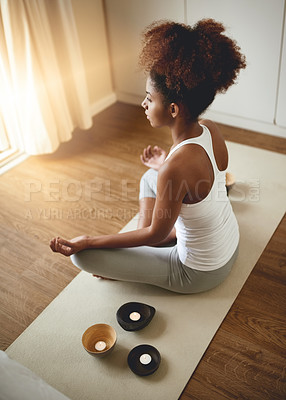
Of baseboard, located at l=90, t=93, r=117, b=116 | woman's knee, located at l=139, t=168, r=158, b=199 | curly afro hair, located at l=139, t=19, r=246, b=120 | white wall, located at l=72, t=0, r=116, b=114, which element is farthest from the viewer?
baseboard, located at l=90, t=93, r=117, b=116

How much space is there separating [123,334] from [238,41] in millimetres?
→ 1916

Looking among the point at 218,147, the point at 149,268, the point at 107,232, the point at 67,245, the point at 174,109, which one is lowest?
the point at 107,232

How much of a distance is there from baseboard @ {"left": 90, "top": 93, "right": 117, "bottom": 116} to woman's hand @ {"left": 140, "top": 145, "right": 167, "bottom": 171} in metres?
1.37

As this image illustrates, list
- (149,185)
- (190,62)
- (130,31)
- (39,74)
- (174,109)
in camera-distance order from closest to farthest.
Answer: (190,62), (174,109), (149,185), (39,74), (130,31)

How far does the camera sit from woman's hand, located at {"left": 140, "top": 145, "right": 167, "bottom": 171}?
2053mm

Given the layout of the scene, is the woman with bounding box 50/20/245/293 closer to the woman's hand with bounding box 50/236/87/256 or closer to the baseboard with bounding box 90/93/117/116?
the woman's hand with bounding box 50/236/87/256

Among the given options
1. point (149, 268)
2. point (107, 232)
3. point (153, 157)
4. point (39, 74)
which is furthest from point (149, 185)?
point (39, 74)

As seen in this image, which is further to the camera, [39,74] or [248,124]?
[248,124]

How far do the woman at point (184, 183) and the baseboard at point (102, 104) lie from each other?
1.59 m

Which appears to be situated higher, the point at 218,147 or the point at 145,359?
the point at 218,147

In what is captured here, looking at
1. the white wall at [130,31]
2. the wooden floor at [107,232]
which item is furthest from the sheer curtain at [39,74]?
the white wall at [130,31]

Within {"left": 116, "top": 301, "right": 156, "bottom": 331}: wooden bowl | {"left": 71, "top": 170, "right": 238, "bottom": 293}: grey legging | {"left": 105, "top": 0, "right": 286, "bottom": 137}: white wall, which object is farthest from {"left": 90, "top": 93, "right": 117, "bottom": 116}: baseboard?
{"left": 116, "top": 301, "right": 156, "bottom": 331}: wooden bowl

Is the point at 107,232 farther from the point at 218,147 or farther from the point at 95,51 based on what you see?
the point at 95,51

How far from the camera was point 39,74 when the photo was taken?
2605mm
